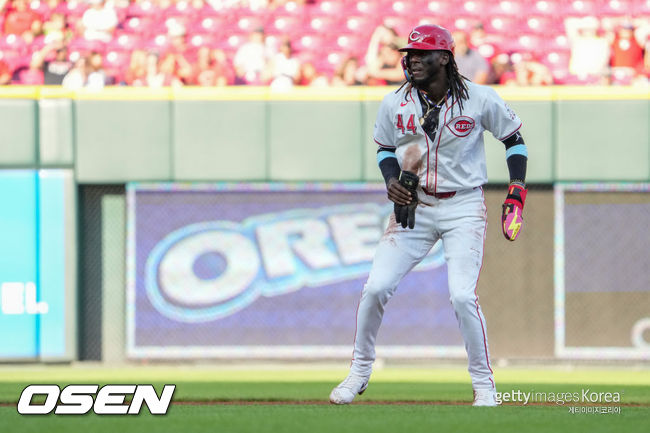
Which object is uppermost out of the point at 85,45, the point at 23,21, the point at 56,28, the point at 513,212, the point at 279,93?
the point at 23,21

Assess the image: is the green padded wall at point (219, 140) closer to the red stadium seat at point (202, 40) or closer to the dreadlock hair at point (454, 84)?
the red stadium seat at point (202, 40)

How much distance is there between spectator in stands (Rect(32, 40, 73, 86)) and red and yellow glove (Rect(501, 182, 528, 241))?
7.81 meters

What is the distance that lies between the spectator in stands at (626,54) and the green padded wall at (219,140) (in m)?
4.20

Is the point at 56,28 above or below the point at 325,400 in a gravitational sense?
above

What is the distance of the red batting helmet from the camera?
576cm

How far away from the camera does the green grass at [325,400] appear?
4.65 m

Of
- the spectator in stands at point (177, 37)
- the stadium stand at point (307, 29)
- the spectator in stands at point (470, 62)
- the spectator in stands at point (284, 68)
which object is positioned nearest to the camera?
the spectator in stands at point (470, 62)

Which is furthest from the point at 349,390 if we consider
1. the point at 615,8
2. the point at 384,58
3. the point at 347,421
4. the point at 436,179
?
the point at 615,8

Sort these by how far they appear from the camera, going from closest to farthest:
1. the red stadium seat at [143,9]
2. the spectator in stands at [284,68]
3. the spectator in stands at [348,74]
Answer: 1. the spectator in stands at [348,74]
2. the spectator in stands at [284,68]
3. the red stadium seat at [143,9]

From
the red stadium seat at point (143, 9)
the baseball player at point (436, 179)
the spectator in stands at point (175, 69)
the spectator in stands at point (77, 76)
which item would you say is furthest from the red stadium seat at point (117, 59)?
the baseball player at point (436, 179)

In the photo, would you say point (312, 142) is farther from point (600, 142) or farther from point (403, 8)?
point (600, 142)

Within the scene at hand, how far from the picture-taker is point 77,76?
1239 cm

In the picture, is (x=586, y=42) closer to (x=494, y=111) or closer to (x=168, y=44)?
(x=168, y=44)

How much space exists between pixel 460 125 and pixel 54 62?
7.97m
